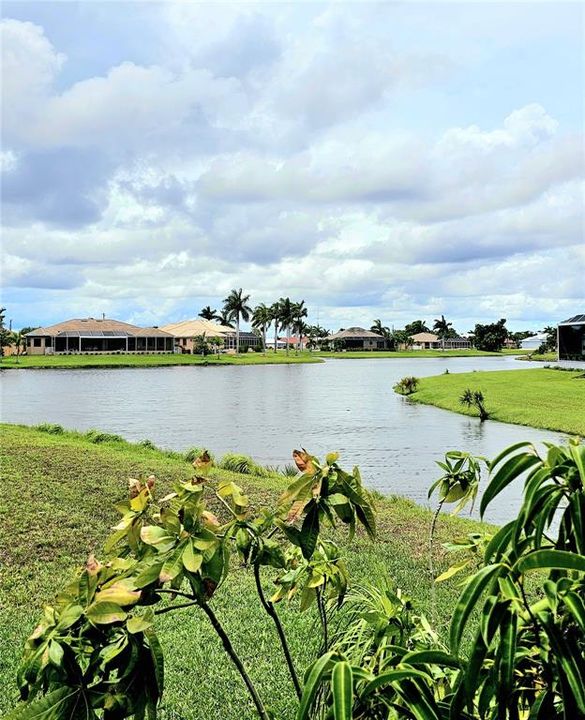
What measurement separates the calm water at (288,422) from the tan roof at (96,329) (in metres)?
45.5

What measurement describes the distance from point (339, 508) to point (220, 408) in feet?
95.5

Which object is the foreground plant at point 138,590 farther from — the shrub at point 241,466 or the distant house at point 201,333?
the distant house at point 201,333

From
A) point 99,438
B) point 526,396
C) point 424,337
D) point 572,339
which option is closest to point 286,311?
point 424,337

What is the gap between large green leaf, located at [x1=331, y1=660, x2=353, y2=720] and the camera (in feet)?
3.01

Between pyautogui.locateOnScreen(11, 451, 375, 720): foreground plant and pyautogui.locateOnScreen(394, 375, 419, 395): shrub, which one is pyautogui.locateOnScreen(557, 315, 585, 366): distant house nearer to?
pyautogui.locateOnScreen(394, 375, 419, 395): shrub

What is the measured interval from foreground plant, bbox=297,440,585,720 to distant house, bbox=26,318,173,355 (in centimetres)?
9089

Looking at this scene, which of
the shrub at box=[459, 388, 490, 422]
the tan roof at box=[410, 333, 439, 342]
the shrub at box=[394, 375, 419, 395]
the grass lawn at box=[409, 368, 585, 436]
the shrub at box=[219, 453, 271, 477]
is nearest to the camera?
the shrub at box=[219, 453, 271, 477]

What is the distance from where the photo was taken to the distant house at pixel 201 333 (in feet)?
334

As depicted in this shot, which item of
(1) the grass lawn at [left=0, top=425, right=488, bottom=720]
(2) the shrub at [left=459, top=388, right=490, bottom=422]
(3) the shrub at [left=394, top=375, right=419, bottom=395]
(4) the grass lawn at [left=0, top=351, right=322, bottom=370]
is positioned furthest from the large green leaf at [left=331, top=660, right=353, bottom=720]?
(4) the grass lawn at [left=0, top=351, right=322, bottom=370]

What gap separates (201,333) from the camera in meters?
103

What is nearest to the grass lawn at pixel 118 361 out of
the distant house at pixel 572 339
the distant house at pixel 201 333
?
the distant house at pixel 201 333

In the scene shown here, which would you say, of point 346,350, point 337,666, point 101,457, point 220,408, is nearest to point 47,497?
point 101,457

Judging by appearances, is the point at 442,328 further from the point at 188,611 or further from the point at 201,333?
the point at 188,611

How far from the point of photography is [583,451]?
40.5 inches
